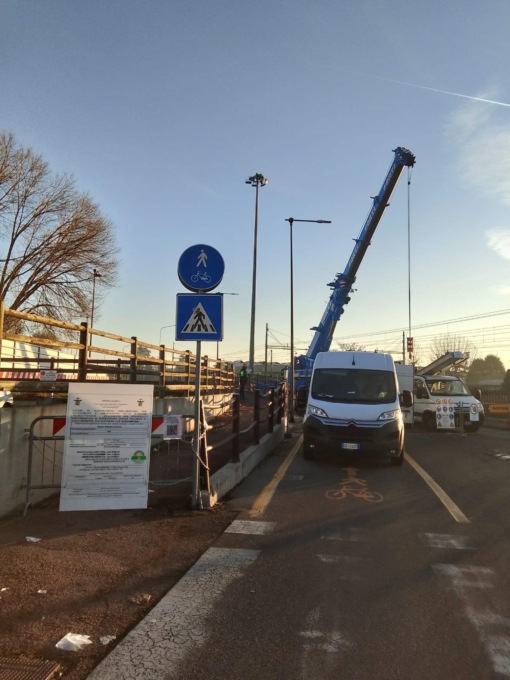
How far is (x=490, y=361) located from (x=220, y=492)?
119 metres

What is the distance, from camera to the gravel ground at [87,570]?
3508 millimetres

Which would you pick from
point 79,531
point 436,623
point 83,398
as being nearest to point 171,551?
point 79,531

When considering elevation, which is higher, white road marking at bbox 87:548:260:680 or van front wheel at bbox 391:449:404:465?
van front wheel at bbox 391:449:404:465

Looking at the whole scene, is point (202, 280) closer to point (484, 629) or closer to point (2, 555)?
point (2, 555)

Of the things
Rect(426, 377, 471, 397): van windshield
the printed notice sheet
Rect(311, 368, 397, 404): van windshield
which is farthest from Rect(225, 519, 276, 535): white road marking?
Rect(426, 377, 471, 397): van windshield

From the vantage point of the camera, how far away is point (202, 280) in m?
6.96

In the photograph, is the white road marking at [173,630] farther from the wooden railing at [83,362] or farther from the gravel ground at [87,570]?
the wooden railing at [83,362]

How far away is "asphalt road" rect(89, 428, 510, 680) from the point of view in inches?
129

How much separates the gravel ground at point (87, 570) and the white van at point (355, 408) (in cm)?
430

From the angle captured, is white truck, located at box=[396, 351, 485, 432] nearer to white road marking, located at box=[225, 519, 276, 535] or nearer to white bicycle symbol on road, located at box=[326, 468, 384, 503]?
white bicycle symbol on road, located at box=[326, 468, 384, 503]

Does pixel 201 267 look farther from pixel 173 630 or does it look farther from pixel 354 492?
pixel 173 630

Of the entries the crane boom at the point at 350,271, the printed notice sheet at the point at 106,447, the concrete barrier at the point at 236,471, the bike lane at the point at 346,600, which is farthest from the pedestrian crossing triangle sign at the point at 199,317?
the crane boom at the point at 350,271

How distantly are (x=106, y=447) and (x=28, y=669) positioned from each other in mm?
3186

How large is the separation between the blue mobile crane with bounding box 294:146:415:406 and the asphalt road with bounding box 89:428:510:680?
21.0m
